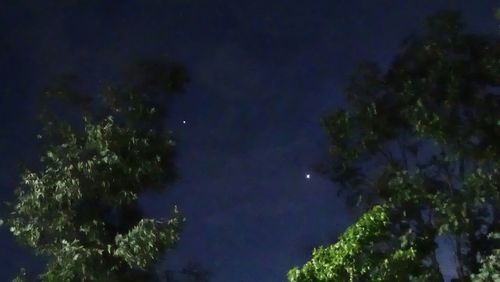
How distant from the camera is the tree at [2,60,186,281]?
583 inches

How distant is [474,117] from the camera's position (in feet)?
54.2

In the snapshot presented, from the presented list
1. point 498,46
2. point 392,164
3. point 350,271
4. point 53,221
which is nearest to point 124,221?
point 53,221

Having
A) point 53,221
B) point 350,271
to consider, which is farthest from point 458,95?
point 53,221

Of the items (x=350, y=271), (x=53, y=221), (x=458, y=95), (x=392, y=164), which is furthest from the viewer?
(x=392, y=164)

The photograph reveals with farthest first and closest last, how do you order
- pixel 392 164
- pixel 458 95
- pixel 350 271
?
1. pixel 392 164
2. pixel 458 95
3. pixel 350 271

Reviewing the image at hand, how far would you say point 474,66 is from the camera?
650 inches

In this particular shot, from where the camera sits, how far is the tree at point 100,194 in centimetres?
1481

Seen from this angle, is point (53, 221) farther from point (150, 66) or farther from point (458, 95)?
point (458, 95)

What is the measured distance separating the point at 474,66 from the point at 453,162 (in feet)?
6.60

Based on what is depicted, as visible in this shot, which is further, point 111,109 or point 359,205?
point 359,205

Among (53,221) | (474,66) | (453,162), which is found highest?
(474,66)

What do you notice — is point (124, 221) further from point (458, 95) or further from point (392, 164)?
point (458, 95)

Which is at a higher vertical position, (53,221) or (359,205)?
(359,205)

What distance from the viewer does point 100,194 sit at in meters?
15.5
